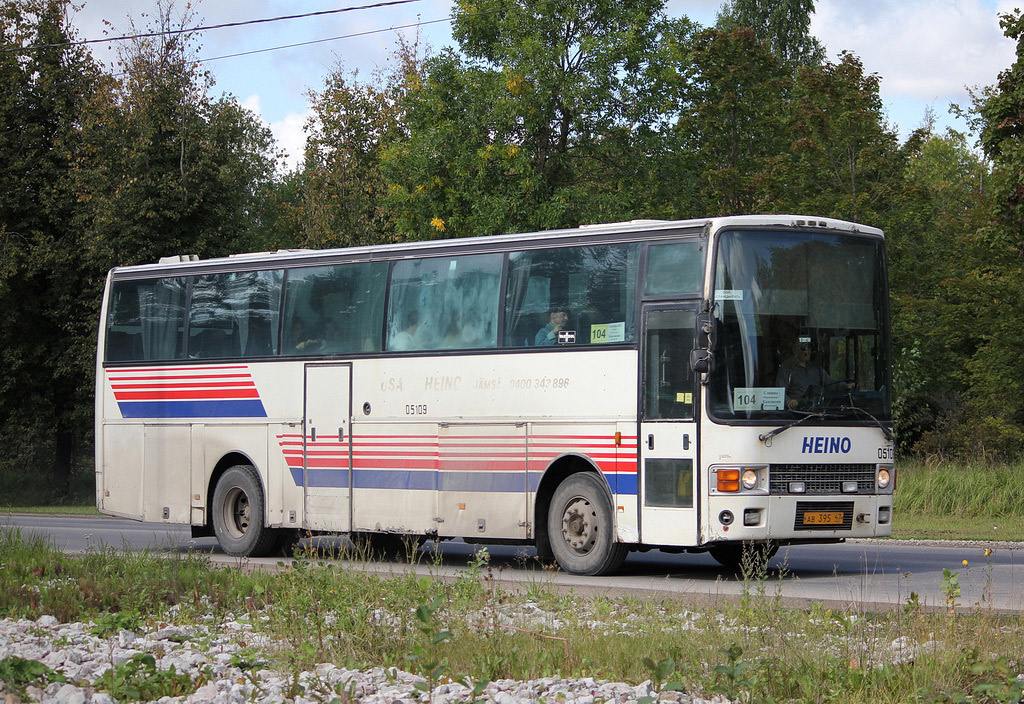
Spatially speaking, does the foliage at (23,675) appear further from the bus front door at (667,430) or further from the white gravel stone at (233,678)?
the bus front door at (667,430)

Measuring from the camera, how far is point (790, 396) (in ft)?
47.3

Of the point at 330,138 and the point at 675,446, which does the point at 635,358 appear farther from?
the point at 330,138

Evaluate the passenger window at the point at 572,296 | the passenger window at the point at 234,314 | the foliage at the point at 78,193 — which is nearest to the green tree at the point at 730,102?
the foliage at the point at 78,193

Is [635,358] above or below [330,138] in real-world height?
below

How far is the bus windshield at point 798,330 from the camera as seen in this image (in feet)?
46.8

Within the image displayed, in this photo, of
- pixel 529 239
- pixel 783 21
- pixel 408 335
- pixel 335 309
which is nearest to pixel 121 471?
pixel 335 309

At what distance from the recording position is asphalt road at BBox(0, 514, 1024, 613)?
39.8ft

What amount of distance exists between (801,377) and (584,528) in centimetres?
292

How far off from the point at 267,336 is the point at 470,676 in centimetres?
1099

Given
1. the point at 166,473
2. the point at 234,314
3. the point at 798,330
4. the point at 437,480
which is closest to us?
the point at 798,330

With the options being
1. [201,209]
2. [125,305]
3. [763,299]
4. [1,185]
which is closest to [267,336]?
[125,305]

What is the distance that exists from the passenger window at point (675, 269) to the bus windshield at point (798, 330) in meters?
0.27

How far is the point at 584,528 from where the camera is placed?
15.4 meters

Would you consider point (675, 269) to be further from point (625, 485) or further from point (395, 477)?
point (395, 477)
